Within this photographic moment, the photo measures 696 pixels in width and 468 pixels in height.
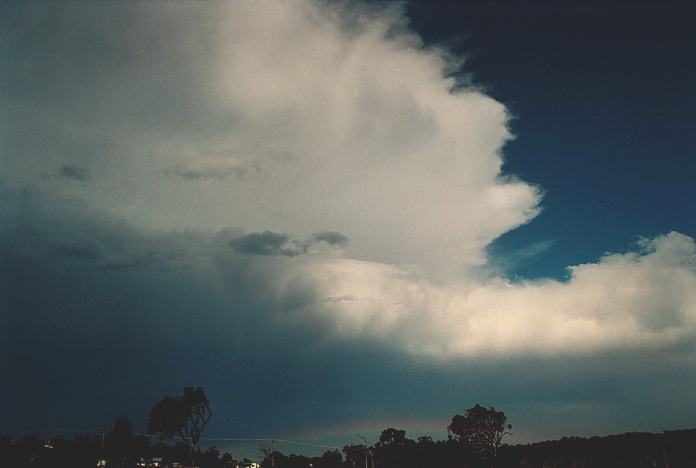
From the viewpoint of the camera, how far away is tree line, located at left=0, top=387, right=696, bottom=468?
82.2 meters

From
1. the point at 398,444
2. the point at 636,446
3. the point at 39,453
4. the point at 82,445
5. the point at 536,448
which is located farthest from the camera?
the point at 398,444

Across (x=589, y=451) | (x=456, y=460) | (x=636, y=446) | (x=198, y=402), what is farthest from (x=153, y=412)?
(x=636, y=446)

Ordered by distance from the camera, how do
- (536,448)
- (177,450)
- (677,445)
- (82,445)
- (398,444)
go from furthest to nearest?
(177,450)
(398,444)
(82,445)
(536,448)
(677,445)

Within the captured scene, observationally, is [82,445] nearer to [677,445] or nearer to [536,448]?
[536,448]

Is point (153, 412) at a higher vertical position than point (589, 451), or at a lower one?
higher

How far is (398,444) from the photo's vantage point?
133000 mm

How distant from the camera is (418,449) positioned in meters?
115

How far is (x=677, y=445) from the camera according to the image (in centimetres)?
7888

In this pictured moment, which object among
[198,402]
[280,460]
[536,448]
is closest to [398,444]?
[280,460]

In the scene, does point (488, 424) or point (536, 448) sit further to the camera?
point (488, 424)

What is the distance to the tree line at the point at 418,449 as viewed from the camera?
82.2 metres

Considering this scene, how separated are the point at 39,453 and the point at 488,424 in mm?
86700

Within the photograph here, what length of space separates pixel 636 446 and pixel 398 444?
60.6 meters

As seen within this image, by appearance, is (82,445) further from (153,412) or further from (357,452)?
(357,452)
